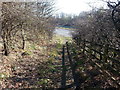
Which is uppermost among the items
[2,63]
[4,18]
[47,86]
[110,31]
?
[4,18]

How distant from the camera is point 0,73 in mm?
6961

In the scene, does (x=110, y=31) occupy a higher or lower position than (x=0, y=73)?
higher

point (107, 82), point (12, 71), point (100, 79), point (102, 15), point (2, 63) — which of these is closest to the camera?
point (107, 82)

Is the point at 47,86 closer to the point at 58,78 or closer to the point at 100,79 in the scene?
the point at 58,78

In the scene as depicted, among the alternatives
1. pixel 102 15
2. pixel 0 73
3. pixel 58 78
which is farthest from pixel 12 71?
pixel 102 15

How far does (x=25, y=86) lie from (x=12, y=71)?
7.07 ft

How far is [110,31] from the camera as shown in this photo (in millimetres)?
8117

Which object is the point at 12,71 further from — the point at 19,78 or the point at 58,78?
the point at 58,78

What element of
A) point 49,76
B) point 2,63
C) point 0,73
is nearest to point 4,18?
point 2,63

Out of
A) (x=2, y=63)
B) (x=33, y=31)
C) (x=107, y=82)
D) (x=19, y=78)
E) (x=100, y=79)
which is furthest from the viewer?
(x=33, y=31)

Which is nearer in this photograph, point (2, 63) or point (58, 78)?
point (58, 78)

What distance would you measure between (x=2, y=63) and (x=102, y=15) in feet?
24.1

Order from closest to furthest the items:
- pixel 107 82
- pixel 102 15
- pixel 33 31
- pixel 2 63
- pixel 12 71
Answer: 1. pixel 107 82
2. pixel 12 71
3. pixel 2 63
4. pixel 102 15
5. pixel 33 31

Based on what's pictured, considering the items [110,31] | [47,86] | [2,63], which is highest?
[110,31]
